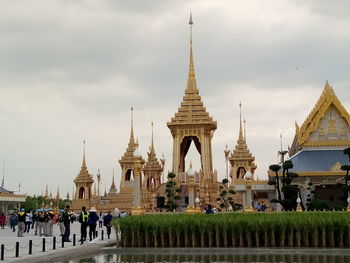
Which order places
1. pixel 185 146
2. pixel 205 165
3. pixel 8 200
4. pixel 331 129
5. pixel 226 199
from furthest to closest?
pixel 8 200 → pixel 185 146 → pixel 205 165 → pixel 226 199 → pixel 331 129

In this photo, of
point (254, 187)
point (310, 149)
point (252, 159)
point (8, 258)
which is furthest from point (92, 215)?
point (252, 159)

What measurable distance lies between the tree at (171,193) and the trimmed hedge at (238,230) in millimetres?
32191

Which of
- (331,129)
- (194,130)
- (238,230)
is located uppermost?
(194,130)

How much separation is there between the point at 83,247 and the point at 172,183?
39640 mm

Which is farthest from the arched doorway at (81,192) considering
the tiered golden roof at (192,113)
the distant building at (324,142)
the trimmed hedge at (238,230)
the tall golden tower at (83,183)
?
the trimmed hedge at (238,230)

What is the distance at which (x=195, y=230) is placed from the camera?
22.3m

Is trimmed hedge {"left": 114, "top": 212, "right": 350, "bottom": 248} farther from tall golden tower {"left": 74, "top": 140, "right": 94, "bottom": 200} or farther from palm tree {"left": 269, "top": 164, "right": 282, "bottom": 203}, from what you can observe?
tall golden tower {"left": 74, "top": 140, "right": 94, "bottom": 200}

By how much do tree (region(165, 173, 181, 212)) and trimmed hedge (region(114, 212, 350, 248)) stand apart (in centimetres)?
3219

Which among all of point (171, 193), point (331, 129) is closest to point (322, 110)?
point (331, 129)

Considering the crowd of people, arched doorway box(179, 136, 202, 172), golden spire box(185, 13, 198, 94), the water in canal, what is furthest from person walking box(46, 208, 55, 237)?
golden spire box(185, 13, 198, 94)

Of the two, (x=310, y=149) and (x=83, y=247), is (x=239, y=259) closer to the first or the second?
(x=83, y=247)

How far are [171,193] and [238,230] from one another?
3637 cm

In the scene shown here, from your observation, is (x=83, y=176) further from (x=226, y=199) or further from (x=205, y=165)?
(x=226, y=199)

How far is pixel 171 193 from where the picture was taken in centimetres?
5844
